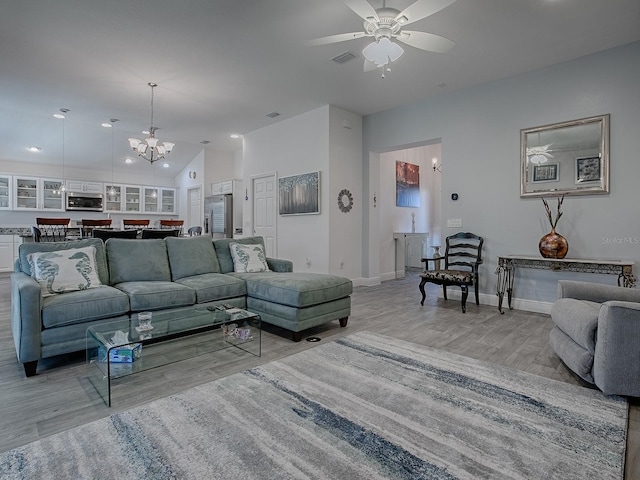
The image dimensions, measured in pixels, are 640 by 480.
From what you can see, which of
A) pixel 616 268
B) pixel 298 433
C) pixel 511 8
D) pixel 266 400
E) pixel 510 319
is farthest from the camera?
pixel 510 319

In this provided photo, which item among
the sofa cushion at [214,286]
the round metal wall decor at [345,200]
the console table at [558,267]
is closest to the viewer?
the sofa cushion at [214,286]

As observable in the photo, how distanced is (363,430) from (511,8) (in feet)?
12.1

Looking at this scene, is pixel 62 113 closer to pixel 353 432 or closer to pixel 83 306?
pixel 83 306

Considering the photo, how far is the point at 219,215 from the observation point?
8.23 meters

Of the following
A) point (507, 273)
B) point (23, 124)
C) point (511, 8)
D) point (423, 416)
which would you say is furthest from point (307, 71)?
point (23, 124)

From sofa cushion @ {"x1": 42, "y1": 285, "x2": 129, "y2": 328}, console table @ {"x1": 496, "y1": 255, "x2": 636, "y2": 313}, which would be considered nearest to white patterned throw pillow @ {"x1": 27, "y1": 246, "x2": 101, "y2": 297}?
→ sofa cushion @ {"x1": 42, "y1": 285, "x2": 129, "y2": 328}

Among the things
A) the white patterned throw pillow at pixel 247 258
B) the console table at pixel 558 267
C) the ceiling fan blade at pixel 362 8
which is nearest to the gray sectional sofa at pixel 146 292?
the white patterned throw pillow at pixel 247 258

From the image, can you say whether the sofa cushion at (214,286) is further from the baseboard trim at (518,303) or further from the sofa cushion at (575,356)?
the baseboard trim at (518,303)

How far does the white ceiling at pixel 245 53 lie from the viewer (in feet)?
10.2

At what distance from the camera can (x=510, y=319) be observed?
155 inches

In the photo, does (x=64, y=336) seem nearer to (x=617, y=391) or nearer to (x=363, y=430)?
(x=363, y=430)

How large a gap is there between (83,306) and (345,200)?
4200mm

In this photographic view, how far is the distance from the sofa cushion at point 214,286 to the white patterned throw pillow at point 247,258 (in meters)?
0.36

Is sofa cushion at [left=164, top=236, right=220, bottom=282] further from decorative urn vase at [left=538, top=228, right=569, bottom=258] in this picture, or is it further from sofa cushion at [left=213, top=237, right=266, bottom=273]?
decorative urn vase at [left=538, top=228, right=569, bottom=258]
